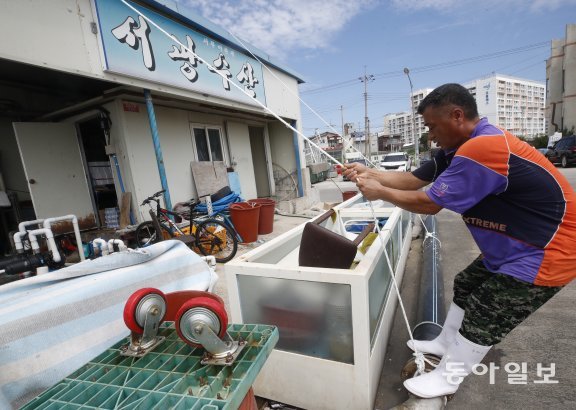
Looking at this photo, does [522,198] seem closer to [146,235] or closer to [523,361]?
[523,361]

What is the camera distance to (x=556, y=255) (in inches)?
54.0

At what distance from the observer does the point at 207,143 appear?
693 cm

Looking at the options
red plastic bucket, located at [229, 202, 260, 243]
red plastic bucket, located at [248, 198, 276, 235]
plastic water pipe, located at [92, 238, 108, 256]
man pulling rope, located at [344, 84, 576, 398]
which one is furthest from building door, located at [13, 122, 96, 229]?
man pulling rope, located at [344, 84, 576, 398]

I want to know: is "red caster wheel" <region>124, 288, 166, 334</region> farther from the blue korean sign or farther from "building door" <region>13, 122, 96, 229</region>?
"building door" <region>13, 122, 96, 229</region>

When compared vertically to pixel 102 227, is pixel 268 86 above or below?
above

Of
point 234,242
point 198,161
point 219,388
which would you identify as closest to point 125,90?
point 198,161

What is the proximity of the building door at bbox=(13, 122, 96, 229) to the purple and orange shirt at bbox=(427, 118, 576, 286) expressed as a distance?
5.78 metres

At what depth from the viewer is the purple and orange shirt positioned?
135cm

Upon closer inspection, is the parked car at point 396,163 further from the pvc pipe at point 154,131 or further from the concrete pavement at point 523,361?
the concrete pavement at point 523,361

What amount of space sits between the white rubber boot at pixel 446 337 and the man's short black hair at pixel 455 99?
1263mm

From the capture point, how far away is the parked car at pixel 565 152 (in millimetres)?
13664

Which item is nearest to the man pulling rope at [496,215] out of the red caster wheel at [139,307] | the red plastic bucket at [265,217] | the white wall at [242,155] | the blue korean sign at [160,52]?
the red caster wheel at [139,307]

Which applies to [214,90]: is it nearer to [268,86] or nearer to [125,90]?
[125,90]

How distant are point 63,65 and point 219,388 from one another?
3.80 metres
